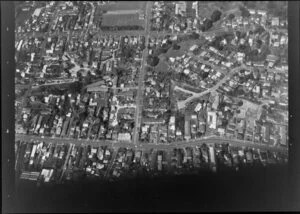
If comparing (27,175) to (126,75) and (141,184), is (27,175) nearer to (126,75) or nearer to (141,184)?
(141,184)

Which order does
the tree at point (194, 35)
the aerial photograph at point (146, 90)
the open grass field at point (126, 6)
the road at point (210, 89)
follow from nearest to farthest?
the aerial photograph at point (146, 90), the road at point (210, 89), the tree at point (194, 35), the open grass field at point (126, 6)

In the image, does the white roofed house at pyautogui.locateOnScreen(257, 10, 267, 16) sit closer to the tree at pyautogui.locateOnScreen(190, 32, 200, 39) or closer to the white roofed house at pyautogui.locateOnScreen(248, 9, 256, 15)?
the white roofed house at pyautogui.locateOnScreen(248, 9, 256, 15)

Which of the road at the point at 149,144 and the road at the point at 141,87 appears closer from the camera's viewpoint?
the road at the point at 149,144

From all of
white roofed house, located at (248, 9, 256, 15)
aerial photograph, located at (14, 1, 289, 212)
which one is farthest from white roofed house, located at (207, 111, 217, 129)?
white roofed house, located at (248, 9, 256, 15)

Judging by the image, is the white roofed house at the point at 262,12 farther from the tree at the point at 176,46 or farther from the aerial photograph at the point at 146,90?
the tree at the point at 176,46

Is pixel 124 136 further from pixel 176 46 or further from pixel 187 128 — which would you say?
pixel 176 46

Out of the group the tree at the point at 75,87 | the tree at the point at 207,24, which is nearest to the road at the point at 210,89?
the tree at the point at 207,24

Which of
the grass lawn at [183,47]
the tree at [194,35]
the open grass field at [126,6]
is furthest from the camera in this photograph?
the open grass field at [126,6]

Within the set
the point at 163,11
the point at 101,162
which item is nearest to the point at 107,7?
the point at 163,11

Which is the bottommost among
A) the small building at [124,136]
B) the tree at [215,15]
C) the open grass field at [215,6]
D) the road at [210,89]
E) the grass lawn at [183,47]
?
the small building at [124,136]
